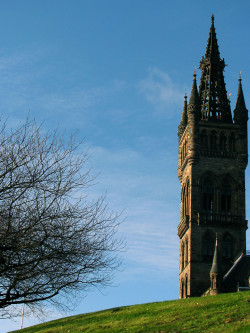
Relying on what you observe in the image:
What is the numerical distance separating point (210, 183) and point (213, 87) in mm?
14188

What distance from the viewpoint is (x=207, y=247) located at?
70.6 m

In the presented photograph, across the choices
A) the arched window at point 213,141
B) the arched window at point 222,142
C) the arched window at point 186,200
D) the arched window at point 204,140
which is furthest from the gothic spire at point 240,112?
the arched window at point 186,200

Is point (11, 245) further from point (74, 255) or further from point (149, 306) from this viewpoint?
point (149, 306)

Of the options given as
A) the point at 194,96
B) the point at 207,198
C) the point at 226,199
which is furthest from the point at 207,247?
the point at 194,96

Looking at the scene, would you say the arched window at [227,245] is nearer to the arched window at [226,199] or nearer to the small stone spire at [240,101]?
the arched window at [226,199]

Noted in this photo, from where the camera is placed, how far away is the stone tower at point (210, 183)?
7019 centimetres

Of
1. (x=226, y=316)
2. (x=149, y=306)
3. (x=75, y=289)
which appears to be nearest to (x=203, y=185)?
(x=149, y=306)

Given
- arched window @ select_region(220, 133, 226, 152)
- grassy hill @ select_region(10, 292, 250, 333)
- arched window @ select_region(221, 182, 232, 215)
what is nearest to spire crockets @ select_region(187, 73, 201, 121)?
arched window @ select_region(220, 133, 226, 152)

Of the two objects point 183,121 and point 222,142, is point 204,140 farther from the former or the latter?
point 183,121

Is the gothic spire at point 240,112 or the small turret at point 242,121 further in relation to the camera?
the gothic spire at point 240,112

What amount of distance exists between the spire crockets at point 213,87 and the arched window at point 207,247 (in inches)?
636

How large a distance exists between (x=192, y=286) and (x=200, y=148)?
55.2 ft

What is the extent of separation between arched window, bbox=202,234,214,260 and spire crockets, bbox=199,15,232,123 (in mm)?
16160

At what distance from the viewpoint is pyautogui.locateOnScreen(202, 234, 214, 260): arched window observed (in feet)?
230
